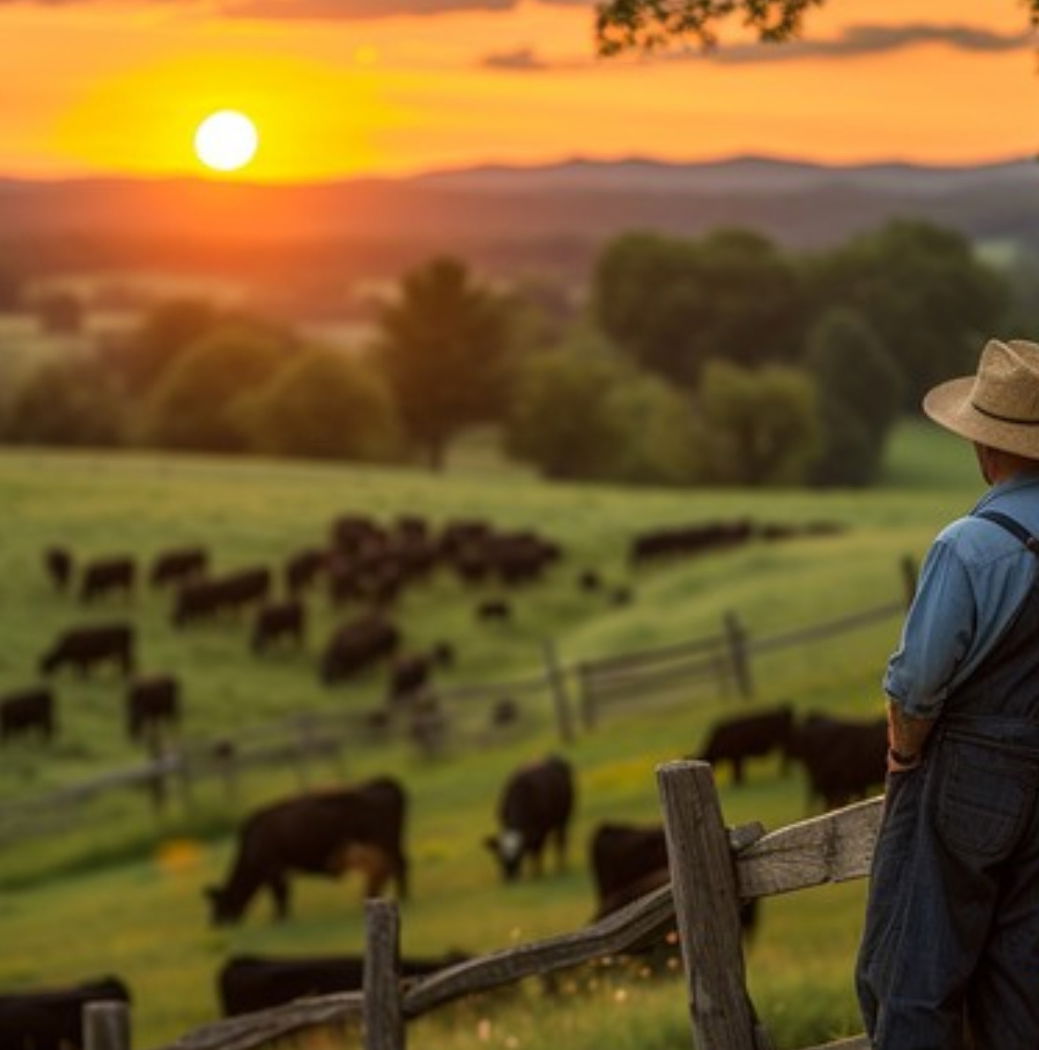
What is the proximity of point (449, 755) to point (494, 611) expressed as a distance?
705 inches

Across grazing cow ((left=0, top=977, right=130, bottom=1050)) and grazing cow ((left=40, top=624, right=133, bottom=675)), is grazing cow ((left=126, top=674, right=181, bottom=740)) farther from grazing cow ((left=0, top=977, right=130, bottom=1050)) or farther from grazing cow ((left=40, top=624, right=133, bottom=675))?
grazing cow ((left=0, top=977, right=130, bottom=1050))

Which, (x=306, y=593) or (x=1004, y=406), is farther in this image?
(x=306, y=593)

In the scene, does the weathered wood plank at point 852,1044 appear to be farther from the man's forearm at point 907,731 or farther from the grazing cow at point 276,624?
the grazing cow at point 276,624

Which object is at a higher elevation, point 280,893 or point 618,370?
point 618,370

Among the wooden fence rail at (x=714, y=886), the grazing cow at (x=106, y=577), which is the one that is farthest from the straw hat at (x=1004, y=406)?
the grazing cow at (x=106, y=577)

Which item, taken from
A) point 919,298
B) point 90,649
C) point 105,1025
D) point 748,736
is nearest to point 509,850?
point 748,736

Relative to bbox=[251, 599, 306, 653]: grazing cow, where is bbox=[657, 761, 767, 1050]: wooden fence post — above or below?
above

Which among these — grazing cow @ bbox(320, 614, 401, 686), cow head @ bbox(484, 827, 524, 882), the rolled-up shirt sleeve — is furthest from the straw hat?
grazing cow @ bbox(320, 614, 401, 686)

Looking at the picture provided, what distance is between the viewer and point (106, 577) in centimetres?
6203

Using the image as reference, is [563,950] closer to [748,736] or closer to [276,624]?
[748,736]

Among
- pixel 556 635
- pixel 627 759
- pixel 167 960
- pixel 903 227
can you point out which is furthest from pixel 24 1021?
pixel 903 227

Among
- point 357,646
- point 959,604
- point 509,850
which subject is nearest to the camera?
point 959,604

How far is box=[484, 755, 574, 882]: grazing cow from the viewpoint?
2858 cm

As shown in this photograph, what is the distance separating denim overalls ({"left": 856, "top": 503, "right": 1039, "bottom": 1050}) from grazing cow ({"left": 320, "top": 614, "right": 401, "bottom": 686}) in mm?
48496
